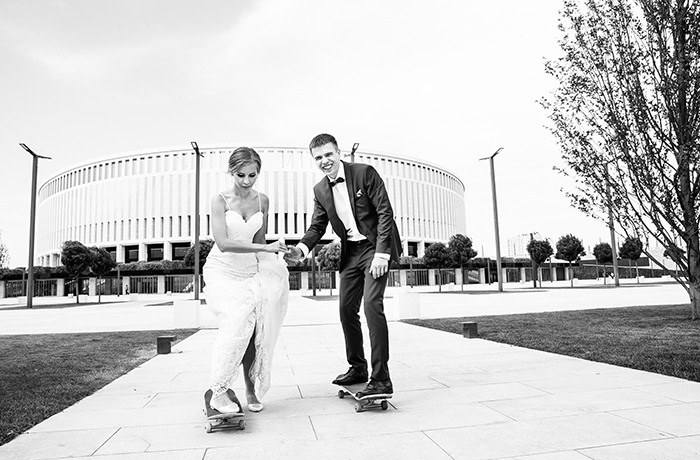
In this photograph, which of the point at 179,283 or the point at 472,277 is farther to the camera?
the point at 472,277

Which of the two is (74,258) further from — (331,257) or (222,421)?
(222,421)

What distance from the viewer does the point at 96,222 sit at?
72.4 meters

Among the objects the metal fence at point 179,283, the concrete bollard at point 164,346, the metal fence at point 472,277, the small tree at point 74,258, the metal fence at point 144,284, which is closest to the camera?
the concrete bollard at point 164,346

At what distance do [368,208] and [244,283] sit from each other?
1123 millimetres

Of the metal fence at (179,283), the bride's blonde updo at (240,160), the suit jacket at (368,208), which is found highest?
the bride's blonde updo at (240,160)

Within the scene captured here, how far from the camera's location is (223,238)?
3471 millimetres

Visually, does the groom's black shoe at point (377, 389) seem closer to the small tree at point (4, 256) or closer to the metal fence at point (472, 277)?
the small tree at point (4, 256)

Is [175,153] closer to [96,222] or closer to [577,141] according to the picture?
[96,222]

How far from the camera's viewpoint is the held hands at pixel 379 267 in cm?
366

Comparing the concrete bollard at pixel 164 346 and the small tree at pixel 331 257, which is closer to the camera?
the concrete bollard at pixel 164 346

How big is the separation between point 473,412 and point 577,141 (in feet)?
30.7

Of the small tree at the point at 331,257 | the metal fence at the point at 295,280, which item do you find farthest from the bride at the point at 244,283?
the metal fence at the point at 295,280

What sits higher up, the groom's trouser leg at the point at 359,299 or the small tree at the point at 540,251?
the small tree at the point at 540,251

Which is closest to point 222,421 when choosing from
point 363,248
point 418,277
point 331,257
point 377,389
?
point 377,389
